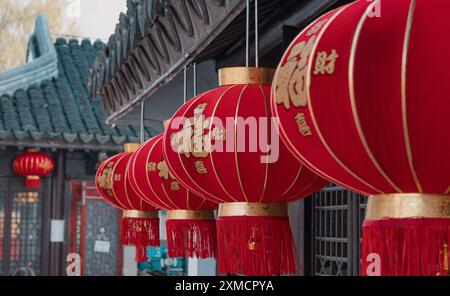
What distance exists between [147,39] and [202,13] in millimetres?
1070

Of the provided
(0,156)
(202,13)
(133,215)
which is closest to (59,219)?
(0,156)

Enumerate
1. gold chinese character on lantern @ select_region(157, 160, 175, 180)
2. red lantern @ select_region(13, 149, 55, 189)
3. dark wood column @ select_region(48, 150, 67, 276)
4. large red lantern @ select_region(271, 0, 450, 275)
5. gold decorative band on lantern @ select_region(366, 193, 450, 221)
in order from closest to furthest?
large red lantern @ select_region(271, 0, 450, 275) < gold decorative band on lantern @ select_region(366, 193, 450, 221) < gold chinese character on lantern @ select_region(157, 160, 175, 180) < red lantern @ select_region(13, 149, 55, 189) < dark wood column @ select_region(48, 150, 67, 276)

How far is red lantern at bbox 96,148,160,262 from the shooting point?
415 cm

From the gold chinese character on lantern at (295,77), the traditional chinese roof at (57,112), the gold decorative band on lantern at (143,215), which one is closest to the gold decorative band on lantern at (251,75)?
the gold chinese character on lantern at (295,77)

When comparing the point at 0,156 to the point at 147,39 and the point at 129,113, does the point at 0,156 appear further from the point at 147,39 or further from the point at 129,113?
the point at 147,39

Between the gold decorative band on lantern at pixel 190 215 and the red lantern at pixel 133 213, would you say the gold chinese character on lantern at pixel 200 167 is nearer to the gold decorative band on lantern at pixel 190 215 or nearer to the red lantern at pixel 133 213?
the gold decorative band on lantern at pixel 190 215

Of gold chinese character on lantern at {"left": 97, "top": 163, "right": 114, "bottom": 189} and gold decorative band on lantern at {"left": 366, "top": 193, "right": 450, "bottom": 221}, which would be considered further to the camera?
gold chinese character on lantern at {"left": 97, "top": 163, "right": 114, "bottom": 189}

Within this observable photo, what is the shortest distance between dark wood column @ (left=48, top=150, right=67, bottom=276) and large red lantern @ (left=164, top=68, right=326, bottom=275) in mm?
7782

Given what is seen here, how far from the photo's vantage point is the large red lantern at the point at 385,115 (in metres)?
1.45

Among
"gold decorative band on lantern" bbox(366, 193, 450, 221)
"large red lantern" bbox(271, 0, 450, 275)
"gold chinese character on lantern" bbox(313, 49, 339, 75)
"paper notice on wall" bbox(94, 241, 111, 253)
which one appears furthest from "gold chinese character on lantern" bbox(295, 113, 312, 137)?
"paper notice on wall" bbox(94, 241, 111, 253)

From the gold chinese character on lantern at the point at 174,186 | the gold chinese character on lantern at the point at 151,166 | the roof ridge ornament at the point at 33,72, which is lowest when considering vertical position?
the gold chinese character on lantern at the point at 174,186

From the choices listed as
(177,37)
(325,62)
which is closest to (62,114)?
(177,37)

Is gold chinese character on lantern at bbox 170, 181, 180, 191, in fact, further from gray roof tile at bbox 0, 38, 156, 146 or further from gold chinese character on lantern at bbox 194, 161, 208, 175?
gray roof tile at bbox 0, 38, 156, 146

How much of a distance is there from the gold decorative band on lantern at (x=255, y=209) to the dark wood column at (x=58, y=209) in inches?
308
